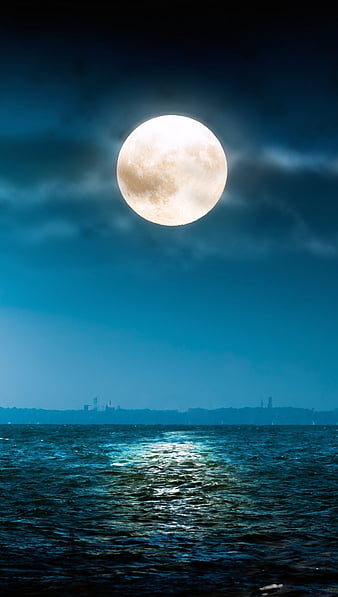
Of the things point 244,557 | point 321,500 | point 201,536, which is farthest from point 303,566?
point 321,500

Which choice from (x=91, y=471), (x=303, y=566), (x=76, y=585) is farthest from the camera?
(x=91, y=471)

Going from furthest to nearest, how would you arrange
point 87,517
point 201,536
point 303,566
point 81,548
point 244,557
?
point 87,517, point 201,536, point 81,548, point 244,557, point 303,566

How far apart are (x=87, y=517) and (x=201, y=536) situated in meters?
6.06

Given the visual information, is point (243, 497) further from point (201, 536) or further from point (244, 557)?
point (244, 557)

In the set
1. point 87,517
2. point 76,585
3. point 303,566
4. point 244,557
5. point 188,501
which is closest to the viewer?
point 76,585

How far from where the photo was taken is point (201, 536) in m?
A: 17.6

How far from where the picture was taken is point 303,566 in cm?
1358

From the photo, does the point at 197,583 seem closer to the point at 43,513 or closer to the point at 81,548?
the point at 81,548

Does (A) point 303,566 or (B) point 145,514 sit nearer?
(A) point 303,566

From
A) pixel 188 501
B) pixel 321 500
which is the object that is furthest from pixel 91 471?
pixel 321 500

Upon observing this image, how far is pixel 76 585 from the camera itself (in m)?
12.0

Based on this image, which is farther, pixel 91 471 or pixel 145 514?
pixel 91 471

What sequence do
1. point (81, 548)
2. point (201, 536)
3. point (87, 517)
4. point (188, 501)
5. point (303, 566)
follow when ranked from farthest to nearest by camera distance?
1. point (188, 501)
2. point (87, 517)
3. point (201, 536)
4. point (81, 548)
5. point (303, 566)

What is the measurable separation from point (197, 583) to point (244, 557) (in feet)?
9.49
